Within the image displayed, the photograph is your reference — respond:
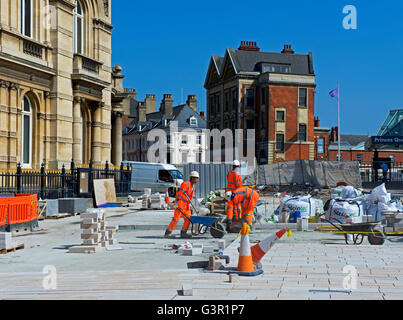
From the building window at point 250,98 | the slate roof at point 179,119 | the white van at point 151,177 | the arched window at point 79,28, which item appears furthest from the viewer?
the slate roof at point 179,119

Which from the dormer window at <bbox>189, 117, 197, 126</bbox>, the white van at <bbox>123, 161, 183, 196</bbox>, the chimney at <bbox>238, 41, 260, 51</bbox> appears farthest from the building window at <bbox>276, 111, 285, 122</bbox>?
the white van at <bbox>123, 161, 183, 196</bbox>

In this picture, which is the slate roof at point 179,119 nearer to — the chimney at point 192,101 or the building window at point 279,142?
the chimney at point 192,101

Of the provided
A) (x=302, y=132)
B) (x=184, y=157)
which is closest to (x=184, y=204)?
(x=302, y=132)

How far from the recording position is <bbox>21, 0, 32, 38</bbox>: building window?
76.0 ft

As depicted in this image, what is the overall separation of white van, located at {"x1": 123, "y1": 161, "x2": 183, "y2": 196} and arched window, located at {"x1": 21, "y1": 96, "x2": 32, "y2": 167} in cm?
1359

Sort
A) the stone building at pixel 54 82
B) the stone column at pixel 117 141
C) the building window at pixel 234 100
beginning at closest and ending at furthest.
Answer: the stone building at pixel 54 82, the stone column at pixel 117 141, the building window at pixel 234 100

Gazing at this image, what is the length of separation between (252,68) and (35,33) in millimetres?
46326

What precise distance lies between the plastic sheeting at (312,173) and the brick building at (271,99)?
2035cm

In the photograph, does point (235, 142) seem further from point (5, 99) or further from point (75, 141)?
point (5, 99)

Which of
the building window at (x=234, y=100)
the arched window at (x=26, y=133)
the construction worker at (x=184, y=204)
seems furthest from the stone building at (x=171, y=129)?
the construction worker at (x=184, y=204)

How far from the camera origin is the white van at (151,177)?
124 ft

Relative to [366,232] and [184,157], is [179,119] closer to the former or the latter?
[184,157]

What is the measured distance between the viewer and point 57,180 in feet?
78.5

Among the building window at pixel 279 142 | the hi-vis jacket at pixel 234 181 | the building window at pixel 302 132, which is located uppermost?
the building window at pixel 302 132
